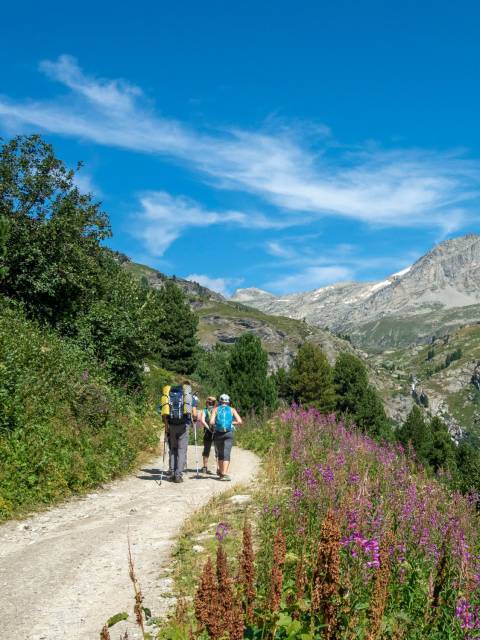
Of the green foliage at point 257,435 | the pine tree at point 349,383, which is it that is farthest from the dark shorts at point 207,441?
the pine tree at point 349,383

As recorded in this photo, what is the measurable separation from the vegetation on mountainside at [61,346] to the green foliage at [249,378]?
27.7 ft

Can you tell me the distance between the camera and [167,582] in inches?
277

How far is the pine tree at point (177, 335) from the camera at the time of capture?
55.7 meters

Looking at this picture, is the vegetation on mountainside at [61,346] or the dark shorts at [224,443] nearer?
the vegetation on mountainside at [61,346]

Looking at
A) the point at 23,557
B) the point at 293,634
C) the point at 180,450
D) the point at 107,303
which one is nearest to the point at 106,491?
the point at 180,450

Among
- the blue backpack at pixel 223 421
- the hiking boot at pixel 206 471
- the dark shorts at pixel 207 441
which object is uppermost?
the blue backpack at pixel 223 421

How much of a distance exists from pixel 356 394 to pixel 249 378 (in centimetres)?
2841

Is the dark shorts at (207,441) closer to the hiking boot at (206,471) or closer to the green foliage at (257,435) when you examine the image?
the hiking boot at (206,471)

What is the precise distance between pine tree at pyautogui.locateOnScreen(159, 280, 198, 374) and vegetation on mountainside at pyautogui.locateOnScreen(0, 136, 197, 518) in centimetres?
2002

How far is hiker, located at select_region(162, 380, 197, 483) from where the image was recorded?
48.6 ft

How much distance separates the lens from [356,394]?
67.1 m

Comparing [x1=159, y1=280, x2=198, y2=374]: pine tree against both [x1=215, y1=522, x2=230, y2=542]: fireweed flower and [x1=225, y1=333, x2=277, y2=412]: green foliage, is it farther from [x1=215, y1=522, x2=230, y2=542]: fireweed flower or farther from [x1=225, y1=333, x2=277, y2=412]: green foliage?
[x1=215, y1=522, x2=230, y2=542]: fireweed flower

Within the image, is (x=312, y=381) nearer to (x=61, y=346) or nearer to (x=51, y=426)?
(x=61, y=346)

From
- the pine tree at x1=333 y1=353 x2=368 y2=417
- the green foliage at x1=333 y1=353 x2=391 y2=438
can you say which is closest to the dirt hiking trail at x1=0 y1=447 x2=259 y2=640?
the green foliage at x1=333 y1=353 x2=391 y2=438
